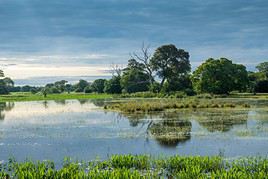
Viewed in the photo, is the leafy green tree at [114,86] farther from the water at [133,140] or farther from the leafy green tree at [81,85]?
the water at [133,140]

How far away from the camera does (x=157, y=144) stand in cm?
1755

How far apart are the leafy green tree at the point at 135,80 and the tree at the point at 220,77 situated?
18.6 meters

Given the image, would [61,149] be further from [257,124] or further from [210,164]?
[257,124]

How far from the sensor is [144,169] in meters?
12.1

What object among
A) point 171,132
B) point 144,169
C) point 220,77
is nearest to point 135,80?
point 220,77

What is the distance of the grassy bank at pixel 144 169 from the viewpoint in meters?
10.3

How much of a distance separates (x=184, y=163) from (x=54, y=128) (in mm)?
14213

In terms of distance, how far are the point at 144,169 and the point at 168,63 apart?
7940 cm

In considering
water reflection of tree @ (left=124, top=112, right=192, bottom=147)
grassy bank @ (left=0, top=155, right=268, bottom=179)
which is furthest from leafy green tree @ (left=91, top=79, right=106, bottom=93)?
grassy bank @ (left=0, top=155, right=268, bottom=179)

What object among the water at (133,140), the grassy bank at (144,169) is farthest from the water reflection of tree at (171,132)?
the grassy bank at (144,169)

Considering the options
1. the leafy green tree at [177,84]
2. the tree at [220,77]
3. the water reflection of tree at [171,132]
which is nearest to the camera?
the water reflection of tree at [171,132]

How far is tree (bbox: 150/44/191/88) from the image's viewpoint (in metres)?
89.3

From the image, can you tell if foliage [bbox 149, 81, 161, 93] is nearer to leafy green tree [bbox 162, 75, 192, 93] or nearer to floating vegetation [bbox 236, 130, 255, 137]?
leafy green tree [bbox 162, 75, 192, 93]

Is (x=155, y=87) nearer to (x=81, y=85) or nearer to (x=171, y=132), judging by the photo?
(x=171, y=132)
